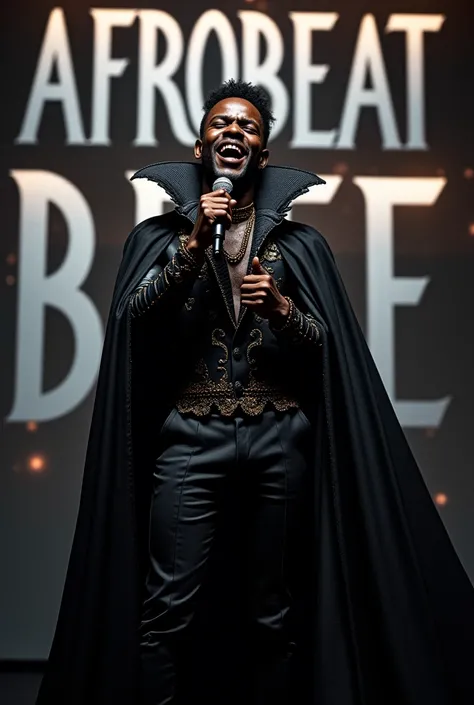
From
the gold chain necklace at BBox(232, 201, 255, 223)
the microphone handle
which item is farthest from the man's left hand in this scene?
the gold chain necklace at BBox(232, 201, 255, 223)

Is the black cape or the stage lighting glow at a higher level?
the stage lighting glow

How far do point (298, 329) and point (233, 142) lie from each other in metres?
0.46

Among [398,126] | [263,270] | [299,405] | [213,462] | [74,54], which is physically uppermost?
[74,54]

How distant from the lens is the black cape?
1.84m

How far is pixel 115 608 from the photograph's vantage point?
6.03 feet

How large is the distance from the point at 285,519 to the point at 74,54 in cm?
194

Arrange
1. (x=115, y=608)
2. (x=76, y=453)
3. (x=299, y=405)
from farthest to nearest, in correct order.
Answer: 1. (x=76, y=453)
2. (x=299, y=405)
3. (x=115, y=608)

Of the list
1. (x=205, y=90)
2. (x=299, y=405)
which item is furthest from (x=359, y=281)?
(x=299, y=405)

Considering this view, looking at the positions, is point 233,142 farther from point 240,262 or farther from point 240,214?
point 240,262

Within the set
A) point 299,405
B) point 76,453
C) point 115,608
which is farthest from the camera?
point 76,453

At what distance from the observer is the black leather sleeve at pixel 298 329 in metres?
1.87

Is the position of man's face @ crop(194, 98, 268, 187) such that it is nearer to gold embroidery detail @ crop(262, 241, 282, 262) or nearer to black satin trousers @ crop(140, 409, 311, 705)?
gold embroidery detail @ crop(262, 241, 282, 262)

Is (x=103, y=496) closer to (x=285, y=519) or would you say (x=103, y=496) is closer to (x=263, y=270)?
(x=285, y=519)

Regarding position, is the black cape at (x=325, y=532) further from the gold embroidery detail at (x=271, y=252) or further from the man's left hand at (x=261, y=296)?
the man's left hand at (x=261, y=296)
